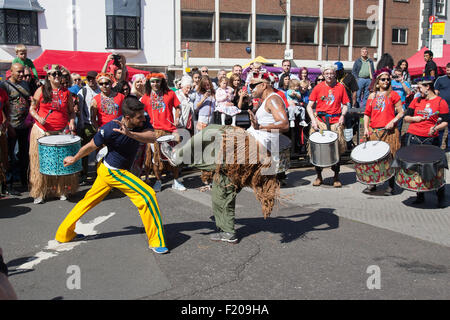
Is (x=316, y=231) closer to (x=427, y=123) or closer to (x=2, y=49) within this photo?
(x=427, y=123)

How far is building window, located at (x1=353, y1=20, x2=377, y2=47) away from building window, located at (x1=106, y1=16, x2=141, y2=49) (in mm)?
16729

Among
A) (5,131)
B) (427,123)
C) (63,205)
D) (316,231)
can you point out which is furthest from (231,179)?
(5,131)

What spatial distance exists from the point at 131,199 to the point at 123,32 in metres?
28.8

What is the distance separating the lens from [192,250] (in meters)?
5.55

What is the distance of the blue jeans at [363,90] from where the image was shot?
1455 centimetres

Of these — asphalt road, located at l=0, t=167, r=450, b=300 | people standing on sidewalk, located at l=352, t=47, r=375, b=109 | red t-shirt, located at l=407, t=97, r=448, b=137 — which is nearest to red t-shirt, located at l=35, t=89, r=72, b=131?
asphalt road, located at l=0, t=167, r=450, b=300

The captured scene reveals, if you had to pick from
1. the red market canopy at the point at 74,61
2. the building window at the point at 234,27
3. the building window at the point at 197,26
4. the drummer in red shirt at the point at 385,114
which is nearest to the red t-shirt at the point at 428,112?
the drummer in red shirt at the point at 385,114

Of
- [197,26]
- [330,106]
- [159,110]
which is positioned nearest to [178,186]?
[159,110]

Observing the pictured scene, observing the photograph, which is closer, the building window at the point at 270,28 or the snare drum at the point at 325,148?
the snare drum at the point at 325,148

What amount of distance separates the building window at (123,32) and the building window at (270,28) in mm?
8518

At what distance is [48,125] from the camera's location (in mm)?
7973

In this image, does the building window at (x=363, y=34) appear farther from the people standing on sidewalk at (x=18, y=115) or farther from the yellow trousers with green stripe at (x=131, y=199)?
the yellow trousers with green stripe at (x=131, y=199)

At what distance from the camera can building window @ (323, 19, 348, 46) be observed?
37625 mm

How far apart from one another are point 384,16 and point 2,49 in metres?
27.6
